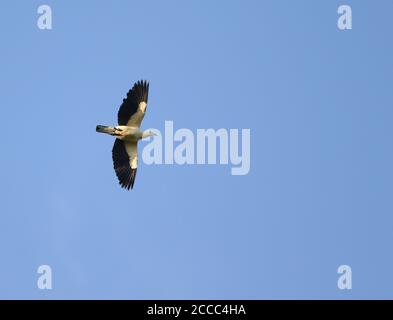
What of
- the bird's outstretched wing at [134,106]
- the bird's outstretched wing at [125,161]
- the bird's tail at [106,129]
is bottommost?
the bird's outstretched wing at [125,161]

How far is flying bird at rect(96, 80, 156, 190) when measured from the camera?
1128 inches

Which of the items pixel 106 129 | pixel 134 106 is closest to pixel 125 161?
pixel 106 129

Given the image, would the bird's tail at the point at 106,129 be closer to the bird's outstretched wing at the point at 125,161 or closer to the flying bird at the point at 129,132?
the flying bird at the point at 129,132

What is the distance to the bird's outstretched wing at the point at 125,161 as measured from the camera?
95.7 feet

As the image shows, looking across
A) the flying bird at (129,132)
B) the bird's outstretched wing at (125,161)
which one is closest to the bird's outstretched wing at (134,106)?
the flying bird at (129,132)

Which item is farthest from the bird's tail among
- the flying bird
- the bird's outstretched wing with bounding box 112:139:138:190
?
the bird's outstretched wing with bounding box 112:139:138:190

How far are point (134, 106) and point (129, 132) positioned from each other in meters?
0.79

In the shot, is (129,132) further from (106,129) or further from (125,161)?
(125,161)

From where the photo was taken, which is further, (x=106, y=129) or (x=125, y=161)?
(x=125, y=161)

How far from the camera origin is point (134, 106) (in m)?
28.7

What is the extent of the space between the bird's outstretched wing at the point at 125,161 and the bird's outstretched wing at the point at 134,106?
Result: 73cm

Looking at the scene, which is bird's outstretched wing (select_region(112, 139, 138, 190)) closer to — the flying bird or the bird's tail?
the flying bird
